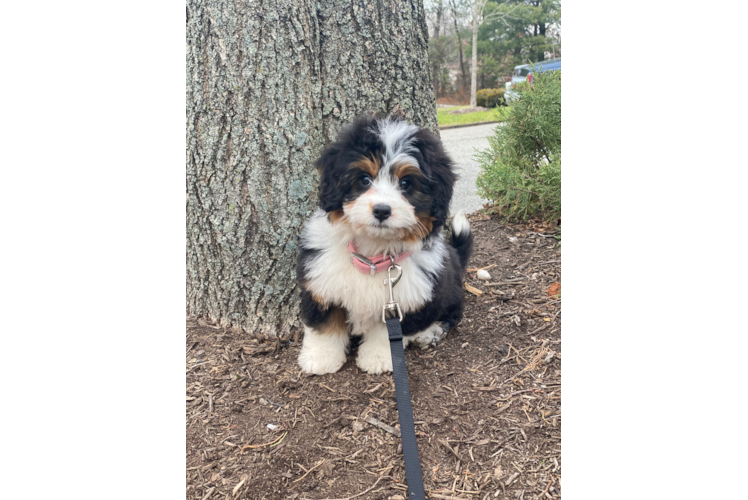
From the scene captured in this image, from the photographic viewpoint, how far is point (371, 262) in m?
2.69

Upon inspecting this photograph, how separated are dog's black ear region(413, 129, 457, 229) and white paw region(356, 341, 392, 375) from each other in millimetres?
893

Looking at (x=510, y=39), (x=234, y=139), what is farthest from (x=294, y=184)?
(x=510, y=39)

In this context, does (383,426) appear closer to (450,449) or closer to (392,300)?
(450,449)

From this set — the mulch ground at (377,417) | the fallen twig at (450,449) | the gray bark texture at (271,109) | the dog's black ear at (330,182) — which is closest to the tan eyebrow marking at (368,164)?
the dog's black ear at (330,182)

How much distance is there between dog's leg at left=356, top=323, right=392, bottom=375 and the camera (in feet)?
9.57

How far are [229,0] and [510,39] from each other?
32.2 m

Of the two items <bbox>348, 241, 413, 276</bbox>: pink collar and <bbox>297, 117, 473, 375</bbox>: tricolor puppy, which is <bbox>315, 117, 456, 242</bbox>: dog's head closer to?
<bbox>297, 117, 473, 375</bbox>: tricolor puppy

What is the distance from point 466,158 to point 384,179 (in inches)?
364

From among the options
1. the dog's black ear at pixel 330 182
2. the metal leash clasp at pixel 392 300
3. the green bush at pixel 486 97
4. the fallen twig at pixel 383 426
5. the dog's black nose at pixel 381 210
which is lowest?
the fallen twig at pixel 383 426

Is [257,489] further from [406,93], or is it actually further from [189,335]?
[406,93]

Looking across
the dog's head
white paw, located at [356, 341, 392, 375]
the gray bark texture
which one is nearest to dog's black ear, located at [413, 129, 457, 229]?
the dog's head

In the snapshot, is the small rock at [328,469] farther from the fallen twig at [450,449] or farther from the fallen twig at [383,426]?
the fallen twig at [450,449]

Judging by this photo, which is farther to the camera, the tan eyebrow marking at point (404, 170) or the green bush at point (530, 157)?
the green bush at point (530, 157)

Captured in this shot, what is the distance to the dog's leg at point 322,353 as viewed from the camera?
2889mm
